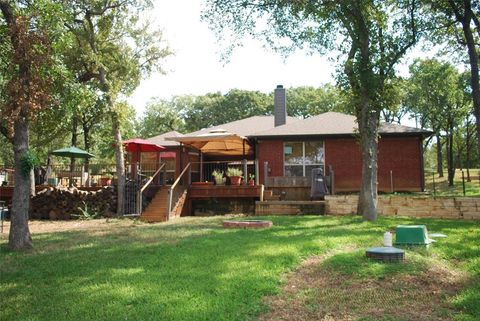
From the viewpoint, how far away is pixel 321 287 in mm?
5602

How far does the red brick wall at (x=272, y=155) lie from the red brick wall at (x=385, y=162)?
2.16 meters

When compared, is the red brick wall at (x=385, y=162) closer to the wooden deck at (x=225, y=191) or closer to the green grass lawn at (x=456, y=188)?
the green grass lawn at (x=456, y=188)

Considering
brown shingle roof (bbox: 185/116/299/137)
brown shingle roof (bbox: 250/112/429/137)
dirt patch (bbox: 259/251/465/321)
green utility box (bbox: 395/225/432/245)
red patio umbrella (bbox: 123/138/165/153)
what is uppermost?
brown shingle roof (bbox: 185/116/299/137)

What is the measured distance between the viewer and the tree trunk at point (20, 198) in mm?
8133

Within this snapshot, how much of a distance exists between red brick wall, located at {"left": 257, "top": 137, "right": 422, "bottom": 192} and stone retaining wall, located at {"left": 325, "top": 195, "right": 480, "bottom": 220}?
3.82m

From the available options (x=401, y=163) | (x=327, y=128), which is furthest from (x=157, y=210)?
(x=401, y=163)

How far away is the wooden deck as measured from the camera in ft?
54.7

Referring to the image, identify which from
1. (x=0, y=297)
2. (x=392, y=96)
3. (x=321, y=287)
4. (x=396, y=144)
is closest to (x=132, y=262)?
(x=0, y=297)

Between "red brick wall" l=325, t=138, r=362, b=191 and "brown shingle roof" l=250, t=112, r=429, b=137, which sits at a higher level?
"brown shingle roof" l=250, t=112, r=429, b=137

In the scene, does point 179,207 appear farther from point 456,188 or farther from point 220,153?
point 456,188

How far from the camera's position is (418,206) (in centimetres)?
1462

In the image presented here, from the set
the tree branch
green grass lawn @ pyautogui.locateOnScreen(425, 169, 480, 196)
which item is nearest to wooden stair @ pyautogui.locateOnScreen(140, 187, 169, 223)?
the tree branch

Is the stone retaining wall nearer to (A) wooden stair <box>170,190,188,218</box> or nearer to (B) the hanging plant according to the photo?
(A) wooden stair <box>170,190,188,218</box>

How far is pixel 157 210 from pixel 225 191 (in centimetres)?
311
